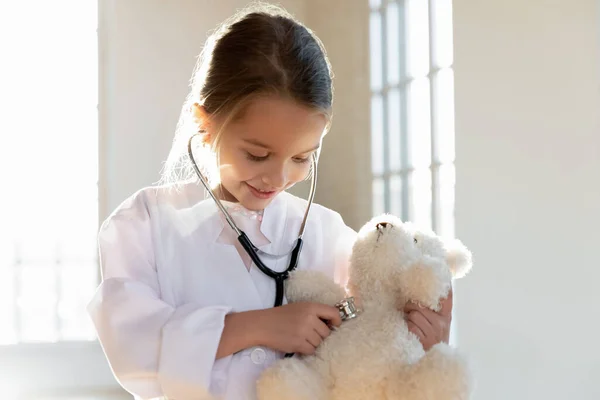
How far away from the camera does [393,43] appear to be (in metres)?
2.42

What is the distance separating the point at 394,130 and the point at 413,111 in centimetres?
12

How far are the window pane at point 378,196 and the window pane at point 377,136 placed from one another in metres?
0.03

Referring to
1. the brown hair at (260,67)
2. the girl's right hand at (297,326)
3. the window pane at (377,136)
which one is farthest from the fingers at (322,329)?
the window pane at (377,136)

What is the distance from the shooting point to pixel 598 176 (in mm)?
1718

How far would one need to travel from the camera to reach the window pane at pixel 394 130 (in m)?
2.38

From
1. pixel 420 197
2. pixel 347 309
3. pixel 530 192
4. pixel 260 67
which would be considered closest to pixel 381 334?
pixel 347 309

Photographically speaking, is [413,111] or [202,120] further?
[413,111]

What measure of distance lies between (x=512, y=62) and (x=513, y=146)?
0.63 ft

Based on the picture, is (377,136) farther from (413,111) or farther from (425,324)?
Result: (425,324)

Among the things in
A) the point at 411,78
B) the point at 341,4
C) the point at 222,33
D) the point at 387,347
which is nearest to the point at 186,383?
the point at 387,347

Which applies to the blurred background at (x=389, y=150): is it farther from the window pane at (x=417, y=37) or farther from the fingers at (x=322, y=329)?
the fingers at (x=322, y=329)

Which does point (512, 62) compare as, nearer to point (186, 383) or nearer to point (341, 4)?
point (341, 4)

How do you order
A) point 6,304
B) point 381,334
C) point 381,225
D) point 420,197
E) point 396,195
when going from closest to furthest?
point 381,334 < point 381,225 < point 420,197 < point 396,195 < point 6,304

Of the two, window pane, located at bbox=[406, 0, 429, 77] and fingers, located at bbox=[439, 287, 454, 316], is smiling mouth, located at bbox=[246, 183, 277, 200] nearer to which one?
fingers, located at bbox=[439, 287, 454, 316]
